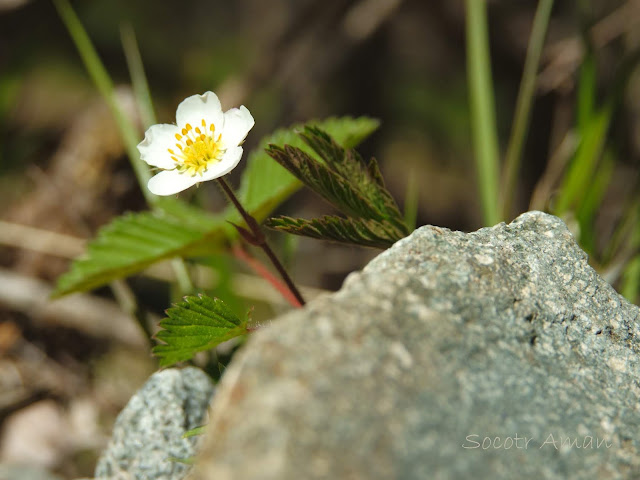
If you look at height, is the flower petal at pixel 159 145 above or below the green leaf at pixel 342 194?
above

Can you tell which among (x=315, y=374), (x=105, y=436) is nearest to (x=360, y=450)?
(x=315, y=374)

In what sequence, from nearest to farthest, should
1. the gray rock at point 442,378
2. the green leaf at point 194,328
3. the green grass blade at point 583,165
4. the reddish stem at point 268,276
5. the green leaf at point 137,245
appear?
the gray rock at point 442,378
the green leaf at point 194,328
the reddish stem at point 268,276
the green leaf at point 137,245
the green grass blade at point 583,165

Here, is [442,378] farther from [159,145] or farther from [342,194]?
[159,145]

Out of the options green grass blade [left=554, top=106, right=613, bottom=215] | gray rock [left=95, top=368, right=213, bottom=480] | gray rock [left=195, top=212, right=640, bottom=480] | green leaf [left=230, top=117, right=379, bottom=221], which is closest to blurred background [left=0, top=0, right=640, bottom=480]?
green grass blade [left=554, top=106, right=613, bottom=215]

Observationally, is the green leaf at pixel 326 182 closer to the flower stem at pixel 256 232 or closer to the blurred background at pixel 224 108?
the flower stem at pixel 256 232

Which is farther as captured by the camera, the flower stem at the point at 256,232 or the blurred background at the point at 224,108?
the blurred background at the point at 224,108

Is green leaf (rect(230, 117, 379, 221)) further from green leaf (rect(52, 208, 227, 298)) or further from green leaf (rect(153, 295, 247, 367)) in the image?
green leaf (rect(153, 295, 247, 367))

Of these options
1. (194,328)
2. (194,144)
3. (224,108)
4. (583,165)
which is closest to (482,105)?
(583,165)

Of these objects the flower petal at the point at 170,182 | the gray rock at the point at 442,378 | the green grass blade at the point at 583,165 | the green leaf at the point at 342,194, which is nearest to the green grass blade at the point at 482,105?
the green grass blade at the point at 583,165

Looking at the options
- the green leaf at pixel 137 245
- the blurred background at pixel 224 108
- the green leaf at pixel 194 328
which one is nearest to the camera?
the green leaf at pixel 194 328
